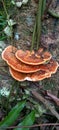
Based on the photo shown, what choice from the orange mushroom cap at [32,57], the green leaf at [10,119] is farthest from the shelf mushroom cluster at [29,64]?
the green leaf at [10,119]

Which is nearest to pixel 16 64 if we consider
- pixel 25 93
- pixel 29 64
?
pixel 29 64

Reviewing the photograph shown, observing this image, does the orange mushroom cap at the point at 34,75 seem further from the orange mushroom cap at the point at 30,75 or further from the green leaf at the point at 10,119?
the green leaf at the point at 10,119

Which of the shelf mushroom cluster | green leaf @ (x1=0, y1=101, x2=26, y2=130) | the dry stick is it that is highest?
the shelf mushroom cluster

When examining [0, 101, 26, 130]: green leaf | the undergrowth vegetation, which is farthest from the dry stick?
[0, 101, 26, 130]: green leaf

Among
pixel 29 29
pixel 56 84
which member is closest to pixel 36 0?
pixel 29 29

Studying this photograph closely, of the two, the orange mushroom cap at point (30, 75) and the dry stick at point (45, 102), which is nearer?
the orange mushroom cap at point (30, 75)

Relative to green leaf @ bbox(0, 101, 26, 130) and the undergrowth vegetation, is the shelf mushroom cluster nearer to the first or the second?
the undergrowth vegetation

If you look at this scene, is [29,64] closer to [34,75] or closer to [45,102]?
[34,75]

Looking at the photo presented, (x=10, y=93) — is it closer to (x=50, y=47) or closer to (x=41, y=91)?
(x=41, y=91)
